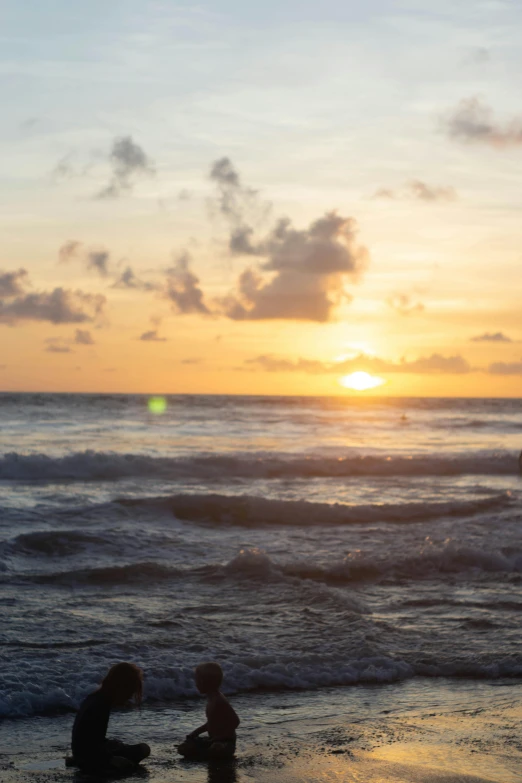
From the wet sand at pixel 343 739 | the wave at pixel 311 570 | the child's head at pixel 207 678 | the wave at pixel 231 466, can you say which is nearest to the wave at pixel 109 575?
the wave at pixel 311 570

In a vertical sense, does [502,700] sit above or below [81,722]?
below

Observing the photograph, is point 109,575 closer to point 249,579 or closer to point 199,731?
point 249,579

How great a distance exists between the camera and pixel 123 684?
6.28 meters

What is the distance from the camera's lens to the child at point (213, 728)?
21.8 ft

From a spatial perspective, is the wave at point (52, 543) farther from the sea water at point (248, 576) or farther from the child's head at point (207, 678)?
the child's head at point (207, 678)

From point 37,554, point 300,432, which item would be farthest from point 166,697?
point 300,432

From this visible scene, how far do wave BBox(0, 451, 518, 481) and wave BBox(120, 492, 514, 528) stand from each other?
24.2 ft

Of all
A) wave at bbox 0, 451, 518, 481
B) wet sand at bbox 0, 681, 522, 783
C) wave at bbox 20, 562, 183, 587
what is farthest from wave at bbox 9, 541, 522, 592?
wave at bbox 0, 451, 518, 481

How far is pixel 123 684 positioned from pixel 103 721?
0.40 m

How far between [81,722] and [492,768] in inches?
130

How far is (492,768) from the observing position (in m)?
6.35

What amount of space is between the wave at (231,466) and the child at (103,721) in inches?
896

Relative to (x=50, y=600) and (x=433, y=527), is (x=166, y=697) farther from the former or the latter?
(x=433, y=527)

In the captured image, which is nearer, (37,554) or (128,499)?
(37,554)
